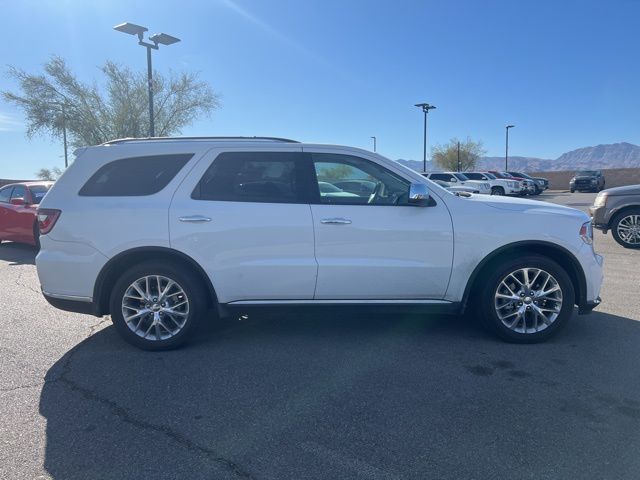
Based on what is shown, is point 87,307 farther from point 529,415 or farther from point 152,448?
point 529,415

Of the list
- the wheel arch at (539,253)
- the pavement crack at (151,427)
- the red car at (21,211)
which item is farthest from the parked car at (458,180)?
the pavement crack at (151,427)

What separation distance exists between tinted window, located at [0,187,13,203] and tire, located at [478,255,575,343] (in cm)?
1012

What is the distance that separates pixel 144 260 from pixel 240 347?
1182 millimetres

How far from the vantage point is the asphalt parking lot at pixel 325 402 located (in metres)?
2.81

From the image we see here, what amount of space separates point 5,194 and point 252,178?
8629 millimetres

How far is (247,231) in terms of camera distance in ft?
14.4

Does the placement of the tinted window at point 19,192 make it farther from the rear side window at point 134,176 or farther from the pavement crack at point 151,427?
the pavement crack at point 151,427

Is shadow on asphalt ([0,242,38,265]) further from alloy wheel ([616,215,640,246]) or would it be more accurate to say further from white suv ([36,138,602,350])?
alloy wheel ([616,215,640,246])

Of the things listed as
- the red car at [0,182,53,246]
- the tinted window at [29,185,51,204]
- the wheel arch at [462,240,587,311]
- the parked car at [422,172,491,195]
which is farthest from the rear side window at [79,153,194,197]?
the parked car at [422,172,491,195]

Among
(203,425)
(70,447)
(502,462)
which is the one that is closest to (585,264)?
(502,462)

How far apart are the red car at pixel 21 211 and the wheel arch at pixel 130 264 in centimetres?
651

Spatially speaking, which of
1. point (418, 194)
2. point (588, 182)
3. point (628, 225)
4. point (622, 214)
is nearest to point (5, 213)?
point (418, 194)

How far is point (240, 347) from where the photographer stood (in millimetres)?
4621

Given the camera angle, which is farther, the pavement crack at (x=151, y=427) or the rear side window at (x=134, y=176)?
the rear side window at (x=134, y=176)
